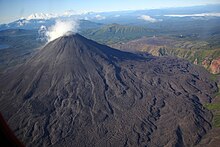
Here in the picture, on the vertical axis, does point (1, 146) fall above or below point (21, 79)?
above

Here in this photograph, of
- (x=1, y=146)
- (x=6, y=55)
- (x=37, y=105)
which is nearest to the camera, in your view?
(x=1, y=146)

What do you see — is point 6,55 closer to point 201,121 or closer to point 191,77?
point 191,77

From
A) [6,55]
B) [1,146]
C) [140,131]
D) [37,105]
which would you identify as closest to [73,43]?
[37,105]

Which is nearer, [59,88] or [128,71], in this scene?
[59,88]

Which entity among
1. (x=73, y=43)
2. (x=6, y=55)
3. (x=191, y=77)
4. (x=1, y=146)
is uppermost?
(x=1, y=146)

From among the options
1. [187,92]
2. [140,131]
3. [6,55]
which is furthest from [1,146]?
[6,55]

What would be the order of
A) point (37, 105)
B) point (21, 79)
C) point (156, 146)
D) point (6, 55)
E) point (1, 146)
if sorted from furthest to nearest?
point (6, 55)
point (21, 79)
point (37, 105)
point (156, 146)
point (1, 146)

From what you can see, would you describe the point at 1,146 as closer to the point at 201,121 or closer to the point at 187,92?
the point at 201,121
